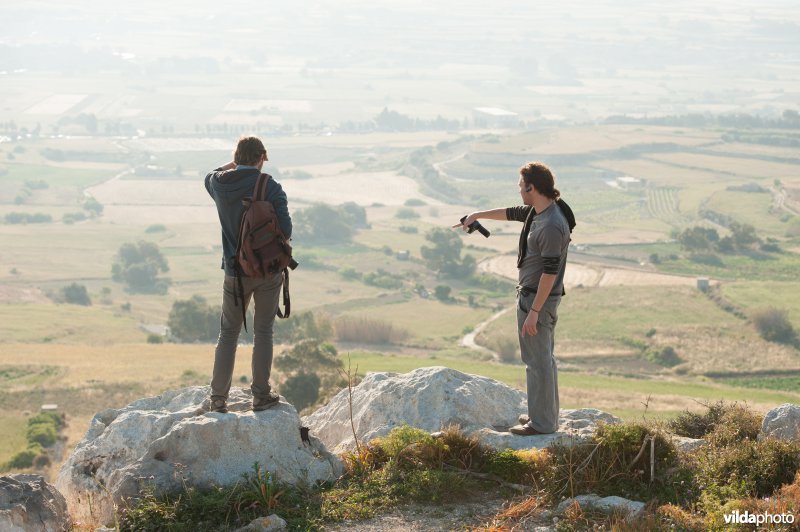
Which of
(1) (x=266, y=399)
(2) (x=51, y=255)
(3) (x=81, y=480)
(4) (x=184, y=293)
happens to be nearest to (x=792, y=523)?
(1) (x=266, y=399)

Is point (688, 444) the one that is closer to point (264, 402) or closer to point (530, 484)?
point (530, 484)

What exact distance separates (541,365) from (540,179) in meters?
1.66

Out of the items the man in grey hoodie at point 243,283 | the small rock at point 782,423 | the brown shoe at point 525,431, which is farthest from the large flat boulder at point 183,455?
the small rock at point 782,423

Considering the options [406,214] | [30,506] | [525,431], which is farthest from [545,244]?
[406,214]

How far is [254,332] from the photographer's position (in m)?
8.34

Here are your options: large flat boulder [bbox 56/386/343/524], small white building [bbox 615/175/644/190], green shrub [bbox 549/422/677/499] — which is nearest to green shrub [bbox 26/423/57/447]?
large flat boulder [bbox 56/386/343/524]

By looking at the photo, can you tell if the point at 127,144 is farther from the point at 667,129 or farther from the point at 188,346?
the point at 188,346

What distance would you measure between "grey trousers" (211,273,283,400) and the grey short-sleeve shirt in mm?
2160

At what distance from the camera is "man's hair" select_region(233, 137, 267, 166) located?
8102mm

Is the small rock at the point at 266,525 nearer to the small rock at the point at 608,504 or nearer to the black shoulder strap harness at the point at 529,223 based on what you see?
the small rock at the point at 608,504

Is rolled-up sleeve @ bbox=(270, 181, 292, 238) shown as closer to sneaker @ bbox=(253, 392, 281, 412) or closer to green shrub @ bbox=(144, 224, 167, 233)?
sneaker @ bbox=(253, 392, 281, 412)

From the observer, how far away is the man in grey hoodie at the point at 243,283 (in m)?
8.02

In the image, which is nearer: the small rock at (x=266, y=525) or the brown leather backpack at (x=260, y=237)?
the small rock at (x=266, y=525)

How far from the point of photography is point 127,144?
7771 inches
